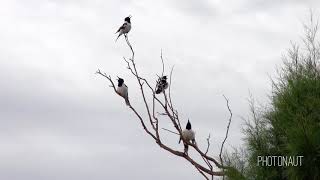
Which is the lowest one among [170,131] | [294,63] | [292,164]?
[292,164]

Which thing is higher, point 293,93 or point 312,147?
point 293,93

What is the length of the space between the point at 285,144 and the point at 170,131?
147 centimetres

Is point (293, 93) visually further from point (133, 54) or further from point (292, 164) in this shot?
point (133, 54)

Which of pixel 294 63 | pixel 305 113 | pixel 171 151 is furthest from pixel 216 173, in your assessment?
pixel 294 63

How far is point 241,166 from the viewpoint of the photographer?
9469 mm

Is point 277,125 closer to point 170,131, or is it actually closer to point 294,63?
point 170,131

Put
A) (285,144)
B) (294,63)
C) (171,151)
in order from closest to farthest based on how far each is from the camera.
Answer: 1. (285,144)
2. (171,151)
3. (294,63)

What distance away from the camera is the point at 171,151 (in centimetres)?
918

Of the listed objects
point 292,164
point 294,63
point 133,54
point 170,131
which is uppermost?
point 294,63

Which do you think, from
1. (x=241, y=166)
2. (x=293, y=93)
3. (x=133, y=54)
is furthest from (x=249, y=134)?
(x=133, y=54)

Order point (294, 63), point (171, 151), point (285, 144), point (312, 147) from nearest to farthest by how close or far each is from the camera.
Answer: point (312, 147)
point (285, 144)
point (171, 151)
point (294, 63)

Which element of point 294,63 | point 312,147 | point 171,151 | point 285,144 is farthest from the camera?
point 294,63

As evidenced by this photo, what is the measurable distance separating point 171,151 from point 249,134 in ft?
3.76

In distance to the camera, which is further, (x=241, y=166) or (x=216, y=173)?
(x=241, y=166)
